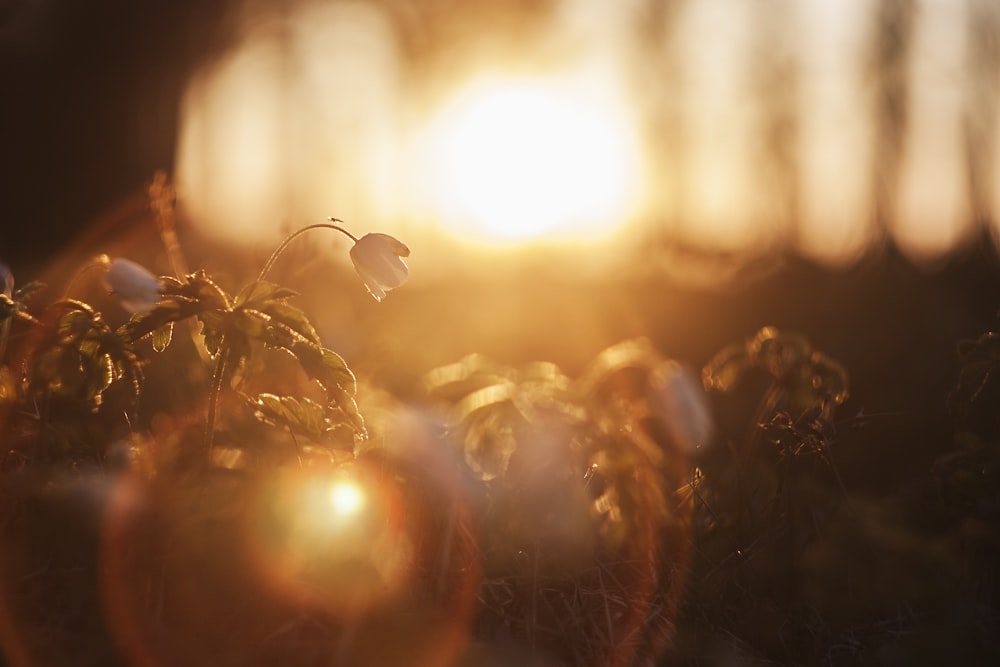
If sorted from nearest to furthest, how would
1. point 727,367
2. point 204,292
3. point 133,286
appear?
point 204,292 → point 133,286 → point 727,367

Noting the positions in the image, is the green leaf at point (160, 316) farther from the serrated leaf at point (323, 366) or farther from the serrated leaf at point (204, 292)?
the serrated leaf at point (323, 366)

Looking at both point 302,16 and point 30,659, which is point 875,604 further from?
point 302,16

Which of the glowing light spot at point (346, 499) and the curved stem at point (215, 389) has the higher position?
the curved stem at point (215, 389)

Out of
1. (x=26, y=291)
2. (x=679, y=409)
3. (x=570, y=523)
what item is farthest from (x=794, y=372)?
(x=26, y=291)

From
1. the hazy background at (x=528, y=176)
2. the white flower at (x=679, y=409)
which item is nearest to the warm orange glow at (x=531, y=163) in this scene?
the hazy background at (x=528, y=176)

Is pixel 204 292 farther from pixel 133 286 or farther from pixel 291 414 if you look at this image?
pixel 291 414

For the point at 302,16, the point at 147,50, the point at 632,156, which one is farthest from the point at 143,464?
the point at 632,156

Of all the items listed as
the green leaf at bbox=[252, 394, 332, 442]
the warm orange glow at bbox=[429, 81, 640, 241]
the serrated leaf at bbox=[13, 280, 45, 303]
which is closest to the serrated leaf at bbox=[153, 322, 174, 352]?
the green leaf at bbox=[252, 394, 332, 442]
